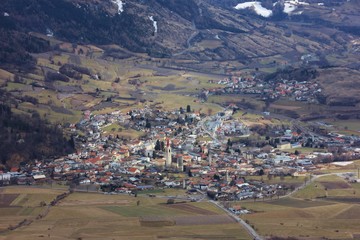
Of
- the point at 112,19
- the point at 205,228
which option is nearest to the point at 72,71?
the point at 112,19

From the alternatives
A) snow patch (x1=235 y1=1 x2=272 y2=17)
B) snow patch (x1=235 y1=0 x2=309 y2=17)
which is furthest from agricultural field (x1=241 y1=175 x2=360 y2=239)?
snow patch (x1=235 y1=1 x2=272 y2=17)

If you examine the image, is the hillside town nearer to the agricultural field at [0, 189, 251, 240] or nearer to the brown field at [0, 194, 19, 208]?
the agricultural field at [0, 189, 251, 240]

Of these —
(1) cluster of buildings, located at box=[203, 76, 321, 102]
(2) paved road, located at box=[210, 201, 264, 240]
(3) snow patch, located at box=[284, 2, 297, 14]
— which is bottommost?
(2) paved road, located at box=[210, 201, 264, 240]

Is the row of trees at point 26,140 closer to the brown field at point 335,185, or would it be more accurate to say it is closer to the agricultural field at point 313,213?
the agricultural field at point 313,213

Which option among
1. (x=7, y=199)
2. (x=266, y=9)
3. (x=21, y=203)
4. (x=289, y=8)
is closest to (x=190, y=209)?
(x=21, y=203)

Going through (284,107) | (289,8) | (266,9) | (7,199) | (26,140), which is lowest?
(7,199)

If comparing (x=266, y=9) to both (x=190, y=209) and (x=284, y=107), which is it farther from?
(x=190, y=209)
